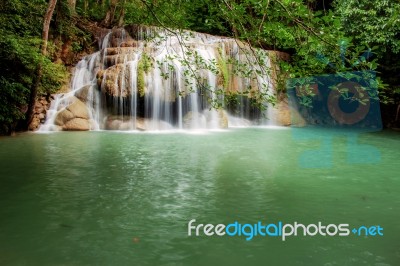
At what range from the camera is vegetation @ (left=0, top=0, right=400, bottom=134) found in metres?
3.43

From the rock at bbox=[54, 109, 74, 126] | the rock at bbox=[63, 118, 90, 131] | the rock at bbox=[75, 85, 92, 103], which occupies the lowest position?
the rock at bbox=[63, 118, 90, 131]

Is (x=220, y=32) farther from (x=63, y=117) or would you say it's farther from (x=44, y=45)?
(x=63, y=117)

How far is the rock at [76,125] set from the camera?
13.3 m

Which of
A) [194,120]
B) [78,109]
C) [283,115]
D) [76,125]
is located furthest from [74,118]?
[283,115]

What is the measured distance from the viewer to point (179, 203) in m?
4.96

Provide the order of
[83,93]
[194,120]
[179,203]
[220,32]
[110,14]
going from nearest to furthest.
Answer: [179,203]
[220,32]
[83,93]
[194,120]
[110,14]

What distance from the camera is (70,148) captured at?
9.15 metres

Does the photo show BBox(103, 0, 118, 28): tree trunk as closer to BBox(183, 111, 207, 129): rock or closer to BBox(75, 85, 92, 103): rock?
BBox(75, 85, 92, 103): rock

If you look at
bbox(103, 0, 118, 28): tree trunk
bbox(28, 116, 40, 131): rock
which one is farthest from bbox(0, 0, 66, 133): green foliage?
bbox(103, 0, 118, 28): tree trunk

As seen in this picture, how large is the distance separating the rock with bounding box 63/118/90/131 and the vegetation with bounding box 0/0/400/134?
1.26 metres

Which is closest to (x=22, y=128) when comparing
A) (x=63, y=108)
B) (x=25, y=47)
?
(x=63, y=108)

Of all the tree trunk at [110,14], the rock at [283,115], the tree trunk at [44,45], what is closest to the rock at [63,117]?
the tree trunk at [44,45]

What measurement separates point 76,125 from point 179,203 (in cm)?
942

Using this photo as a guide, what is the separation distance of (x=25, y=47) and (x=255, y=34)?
8902 mm
